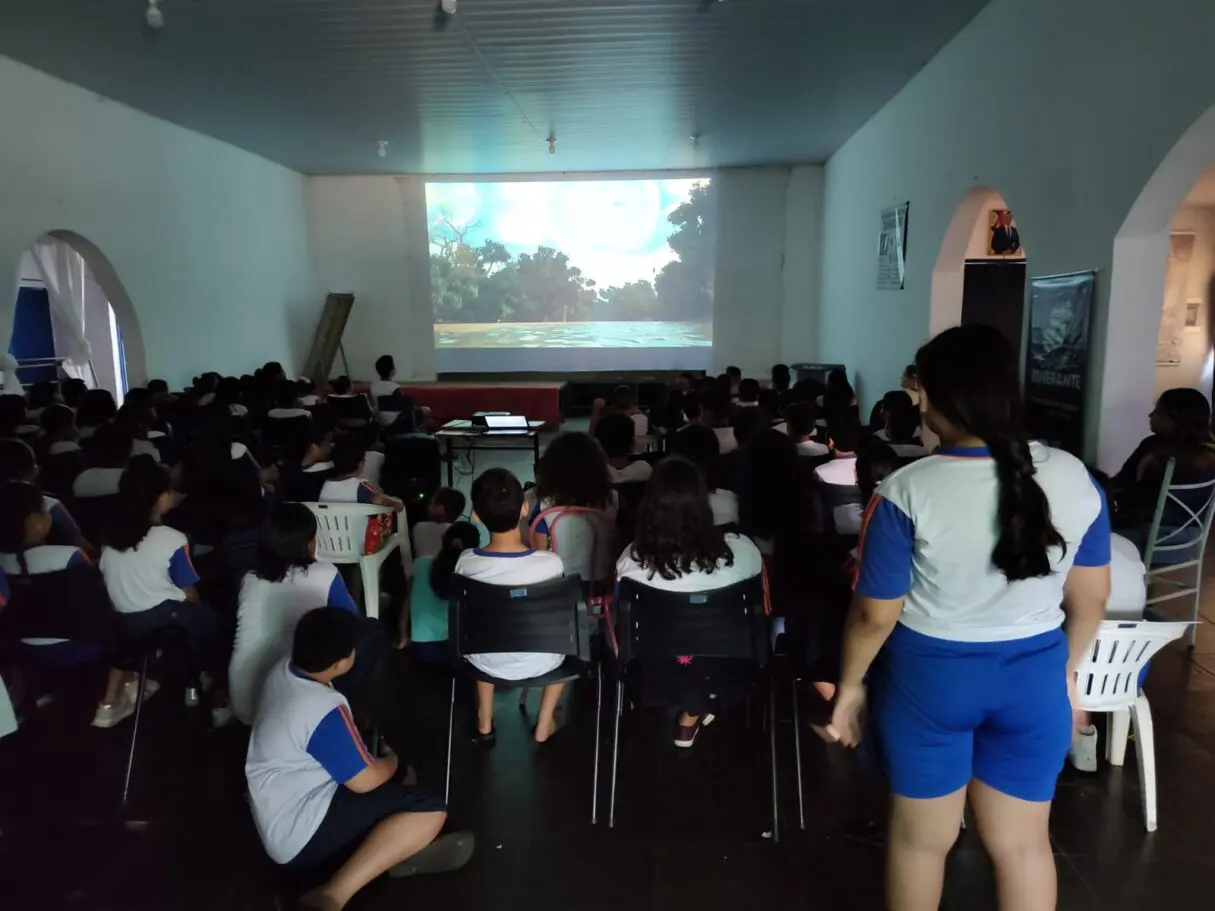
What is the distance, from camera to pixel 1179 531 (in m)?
3.31

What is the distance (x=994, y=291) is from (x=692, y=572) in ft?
19.2

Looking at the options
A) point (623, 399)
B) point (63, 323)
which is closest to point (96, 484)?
point (623, 399)

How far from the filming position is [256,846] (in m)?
2.25

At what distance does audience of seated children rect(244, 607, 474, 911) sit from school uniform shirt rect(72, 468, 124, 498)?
208 cm

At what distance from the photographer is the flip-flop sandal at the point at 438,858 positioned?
210 centimetres

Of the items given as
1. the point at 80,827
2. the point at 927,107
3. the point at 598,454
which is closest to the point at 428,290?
the point at 927,107

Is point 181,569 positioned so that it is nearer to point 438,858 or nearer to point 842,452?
point 438,858

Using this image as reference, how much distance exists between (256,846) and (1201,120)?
12.8 feet

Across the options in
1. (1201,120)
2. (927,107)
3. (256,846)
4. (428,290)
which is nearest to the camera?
(256,846)

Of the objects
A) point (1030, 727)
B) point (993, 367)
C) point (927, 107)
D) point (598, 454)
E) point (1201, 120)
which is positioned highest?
point (927, 107)

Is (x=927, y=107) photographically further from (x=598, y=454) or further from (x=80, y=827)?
(x=80, y=827)

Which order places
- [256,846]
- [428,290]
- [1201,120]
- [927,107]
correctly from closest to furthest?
[256,846] → [1201,120] → [927,107] → [428,290]

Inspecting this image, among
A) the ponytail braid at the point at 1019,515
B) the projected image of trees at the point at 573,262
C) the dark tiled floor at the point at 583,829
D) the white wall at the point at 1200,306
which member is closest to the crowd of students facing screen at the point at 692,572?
the ponytail braid at the point at 1019,515

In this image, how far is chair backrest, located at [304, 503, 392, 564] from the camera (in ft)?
11.0
